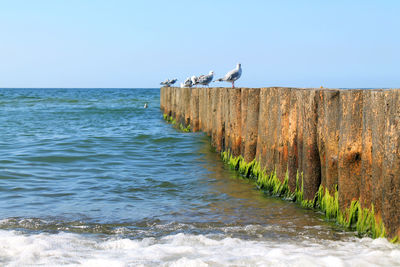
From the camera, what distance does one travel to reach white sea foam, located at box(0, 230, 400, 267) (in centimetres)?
432

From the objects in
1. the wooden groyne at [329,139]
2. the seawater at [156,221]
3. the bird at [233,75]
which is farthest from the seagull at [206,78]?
the wooden groyne at [329,139]

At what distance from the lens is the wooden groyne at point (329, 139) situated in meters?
4.40

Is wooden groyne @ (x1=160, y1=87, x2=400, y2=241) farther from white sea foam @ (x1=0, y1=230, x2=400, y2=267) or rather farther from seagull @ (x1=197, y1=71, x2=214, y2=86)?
seagull @ (x1=197, y1=71, x2=214, y2=86)

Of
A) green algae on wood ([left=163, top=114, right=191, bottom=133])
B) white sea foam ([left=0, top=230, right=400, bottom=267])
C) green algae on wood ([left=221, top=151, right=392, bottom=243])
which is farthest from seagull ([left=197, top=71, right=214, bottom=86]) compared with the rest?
white sea foam ([left=0, top=230, right=400, bottom=267])

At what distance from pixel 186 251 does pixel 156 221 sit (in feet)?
4.07

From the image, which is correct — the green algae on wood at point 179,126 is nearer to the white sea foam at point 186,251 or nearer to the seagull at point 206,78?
the seagull at point 206,78

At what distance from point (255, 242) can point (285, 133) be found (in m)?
2.15

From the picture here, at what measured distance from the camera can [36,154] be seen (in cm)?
1124

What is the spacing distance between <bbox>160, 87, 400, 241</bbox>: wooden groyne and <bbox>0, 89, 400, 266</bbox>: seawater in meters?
0.41

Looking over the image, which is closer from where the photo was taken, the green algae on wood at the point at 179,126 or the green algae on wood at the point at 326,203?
the green algae on wood at the point at 326,203

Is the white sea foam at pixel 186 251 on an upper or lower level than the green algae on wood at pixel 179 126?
lower

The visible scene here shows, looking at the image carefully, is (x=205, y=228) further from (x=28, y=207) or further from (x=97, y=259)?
(x=28, y=207)

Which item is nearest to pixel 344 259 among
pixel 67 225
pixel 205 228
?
pixel 205 228

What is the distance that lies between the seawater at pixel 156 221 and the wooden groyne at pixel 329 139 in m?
0.41
